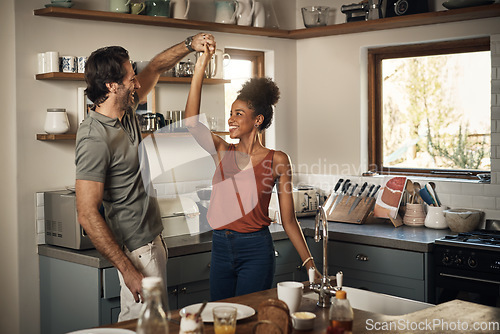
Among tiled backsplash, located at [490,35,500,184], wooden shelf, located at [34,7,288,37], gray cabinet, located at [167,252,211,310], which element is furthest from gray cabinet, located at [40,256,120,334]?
tiled backsplash, located at [490,35,500,184]

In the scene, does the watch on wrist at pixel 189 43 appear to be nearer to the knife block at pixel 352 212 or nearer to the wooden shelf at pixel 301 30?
the wooden shelf at pixel 301 30

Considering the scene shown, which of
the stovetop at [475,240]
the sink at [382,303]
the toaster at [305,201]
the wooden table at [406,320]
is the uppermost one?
→ the toaster at [305,201]

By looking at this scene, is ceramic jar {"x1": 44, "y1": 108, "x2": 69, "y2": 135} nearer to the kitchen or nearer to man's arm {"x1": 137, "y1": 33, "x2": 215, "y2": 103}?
the kitchen

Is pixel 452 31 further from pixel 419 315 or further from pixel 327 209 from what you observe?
pixel 419 315

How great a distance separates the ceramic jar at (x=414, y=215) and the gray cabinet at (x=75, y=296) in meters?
2.06

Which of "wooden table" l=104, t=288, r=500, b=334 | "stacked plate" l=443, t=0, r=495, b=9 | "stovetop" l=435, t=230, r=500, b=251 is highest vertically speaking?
"stacked plate" l=443, t=0, r=495, b=9

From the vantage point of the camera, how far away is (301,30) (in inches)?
189

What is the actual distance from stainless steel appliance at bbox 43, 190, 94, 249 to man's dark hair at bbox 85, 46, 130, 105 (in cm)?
102

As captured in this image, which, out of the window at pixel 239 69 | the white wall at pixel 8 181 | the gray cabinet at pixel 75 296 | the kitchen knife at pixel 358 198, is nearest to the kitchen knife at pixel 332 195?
the kitchen knife at pixel 358 198

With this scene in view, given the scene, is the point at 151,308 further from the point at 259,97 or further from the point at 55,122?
the point at 55,122

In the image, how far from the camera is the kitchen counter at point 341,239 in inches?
135

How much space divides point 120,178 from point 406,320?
4.11ft

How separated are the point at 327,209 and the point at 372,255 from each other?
801 millimetres

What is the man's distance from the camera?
2.47 meters
